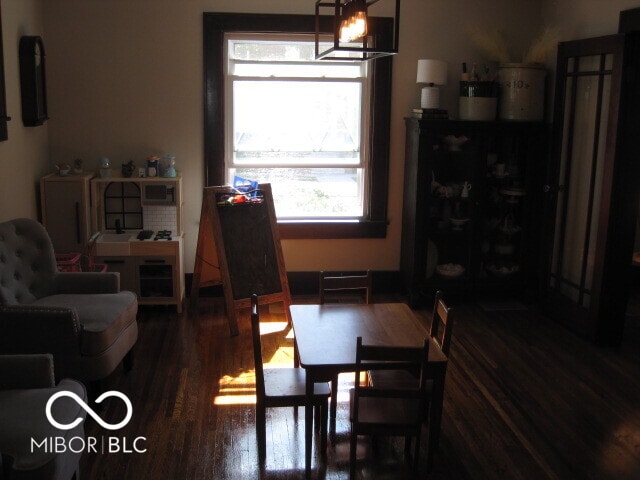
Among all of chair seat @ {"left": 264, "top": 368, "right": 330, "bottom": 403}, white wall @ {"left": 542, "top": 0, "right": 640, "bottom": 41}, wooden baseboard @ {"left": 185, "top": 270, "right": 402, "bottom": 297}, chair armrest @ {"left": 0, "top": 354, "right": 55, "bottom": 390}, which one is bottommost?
wooden baseboard @ {"left": 185, "top": 270, "right": 402, "bottom": 297}

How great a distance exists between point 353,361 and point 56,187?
333 cm

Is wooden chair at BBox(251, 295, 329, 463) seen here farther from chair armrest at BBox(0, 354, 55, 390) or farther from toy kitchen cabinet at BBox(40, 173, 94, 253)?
toy kitchen cabinet at BBox(40, 173, 94, 253)

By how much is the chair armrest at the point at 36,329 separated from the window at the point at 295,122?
267 cm

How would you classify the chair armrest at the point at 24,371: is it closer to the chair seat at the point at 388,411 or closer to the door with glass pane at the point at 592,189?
the chair seat at the point at 388,411

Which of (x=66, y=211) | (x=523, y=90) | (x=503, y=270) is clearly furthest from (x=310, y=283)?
(x=523, y=90)

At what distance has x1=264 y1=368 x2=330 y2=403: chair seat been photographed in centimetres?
348

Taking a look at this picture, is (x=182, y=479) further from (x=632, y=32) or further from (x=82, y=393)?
(x=632, y=32)

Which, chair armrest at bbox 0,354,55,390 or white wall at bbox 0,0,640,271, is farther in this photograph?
white wall at bbox 0,0,640,271

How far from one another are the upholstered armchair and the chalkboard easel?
2.27m

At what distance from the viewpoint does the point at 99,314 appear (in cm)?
415

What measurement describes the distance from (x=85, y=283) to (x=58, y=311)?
2.35 feet

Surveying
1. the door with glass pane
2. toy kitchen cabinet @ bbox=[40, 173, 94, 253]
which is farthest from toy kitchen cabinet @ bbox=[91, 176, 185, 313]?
the door with glass pane

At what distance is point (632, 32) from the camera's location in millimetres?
4961

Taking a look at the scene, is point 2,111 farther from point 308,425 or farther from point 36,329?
point 308,425
